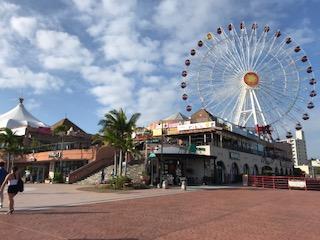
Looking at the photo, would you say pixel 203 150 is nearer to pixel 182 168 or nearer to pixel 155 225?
pixel 182 168

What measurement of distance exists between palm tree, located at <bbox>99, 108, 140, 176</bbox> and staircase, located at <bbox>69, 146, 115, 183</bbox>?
7.85 metres

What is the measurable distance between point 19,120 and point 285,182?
47208 mm

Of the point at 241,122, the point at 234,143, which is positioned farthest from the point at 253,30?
the point at 234,143

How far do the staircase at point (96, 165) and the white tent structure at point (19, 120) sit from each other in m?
21.8

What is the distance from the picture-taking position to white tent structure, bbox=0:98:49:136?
58.8 m

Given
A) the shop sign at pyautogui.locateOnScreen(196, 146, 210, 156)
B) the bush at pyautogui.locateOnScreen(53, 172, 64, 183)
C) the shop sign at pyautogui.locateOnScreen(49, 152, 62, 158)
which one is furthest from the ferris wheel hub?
the bush at pyautogui.locateOnScreen(53, 172, 64, 183)

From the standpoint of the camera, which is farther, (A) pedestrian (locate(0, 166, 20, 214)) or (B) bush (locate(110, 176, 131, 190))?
(B) bush (locate(110, 176, 131, 190))

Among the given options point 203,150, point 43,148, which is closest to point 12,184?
point 203,150

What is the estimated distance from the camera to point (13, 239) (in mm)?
7867

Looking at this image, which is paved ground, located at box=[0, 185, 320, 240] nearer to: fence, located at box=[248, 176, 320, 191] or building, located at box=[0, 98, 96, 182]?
fence, located at box=[248, 176, 320, 191]

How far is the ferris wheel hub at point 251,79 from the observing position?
156 feet

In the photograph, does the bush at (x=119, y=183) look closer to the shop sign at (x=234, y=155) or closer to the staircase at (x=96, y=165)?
the staircase at (x=96, y=165)

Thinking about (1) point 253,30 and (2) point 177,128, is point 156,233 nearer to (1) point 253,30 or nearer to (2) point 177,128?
(2) point 177,128

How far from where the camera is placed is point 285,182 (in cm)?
3484
